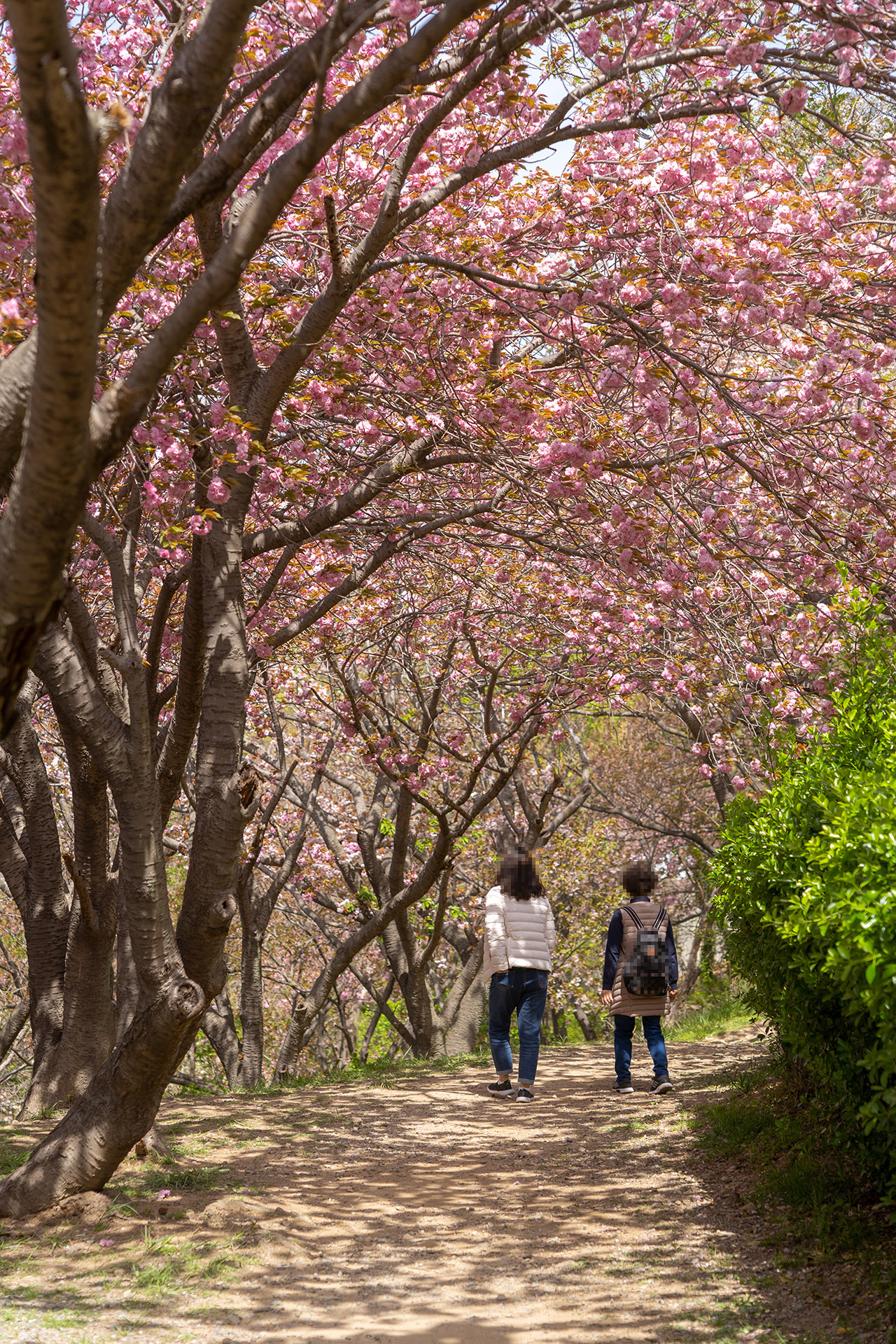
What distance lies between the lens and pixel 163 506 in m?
6.04

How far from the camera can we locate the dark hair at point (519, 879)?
7.90 meters

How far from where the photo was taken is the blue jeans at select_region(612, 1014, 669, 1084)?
299 inches

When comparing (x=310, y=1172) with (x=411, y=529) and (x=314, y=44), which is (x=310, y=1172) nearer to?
(x=411, y=529)

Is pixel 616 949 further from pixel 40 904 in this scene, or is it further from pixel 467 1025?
pixel 467 1025

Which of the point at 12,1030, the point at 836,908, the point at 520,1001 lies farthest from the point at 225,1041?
the point at 836,908

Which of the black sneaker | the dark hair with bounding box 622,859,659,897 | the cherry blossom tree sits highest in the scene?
the cherry blossom tree

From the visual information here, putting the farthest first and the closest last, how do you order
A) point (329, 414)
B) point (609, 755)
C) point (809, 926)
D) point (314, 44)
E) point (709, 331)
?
point (609, 755) → point (329, 414) → point (709, 331) → point (809, 926) → point (314, 44)

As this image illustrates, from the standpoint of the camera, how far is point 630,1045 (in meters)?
8.04

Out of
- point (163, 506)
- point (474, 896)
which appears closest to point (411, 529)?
point (163, 506)

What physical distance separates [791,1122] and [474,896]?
39.5 feet

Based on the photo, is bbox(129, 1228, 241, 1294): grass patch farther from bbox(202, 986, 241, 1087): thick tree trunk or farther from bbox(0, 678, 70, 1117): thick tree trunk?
bbox(202, 986, 241, 1087): thick tree trunk

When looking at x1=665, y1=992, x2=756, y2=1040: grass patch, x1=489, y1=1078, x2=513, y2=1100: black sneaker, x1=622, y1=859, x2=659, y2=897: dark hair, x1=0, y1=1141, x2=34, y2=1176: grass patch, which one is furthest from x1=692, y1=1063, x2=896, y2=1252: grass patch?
x1=665, y1=992, x2=756, y2=1040: grass patch

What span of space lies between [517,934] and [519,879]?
38 cm

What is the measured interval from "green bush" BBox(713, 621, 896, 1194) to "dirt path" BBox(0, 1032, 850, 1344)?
2.55ft
